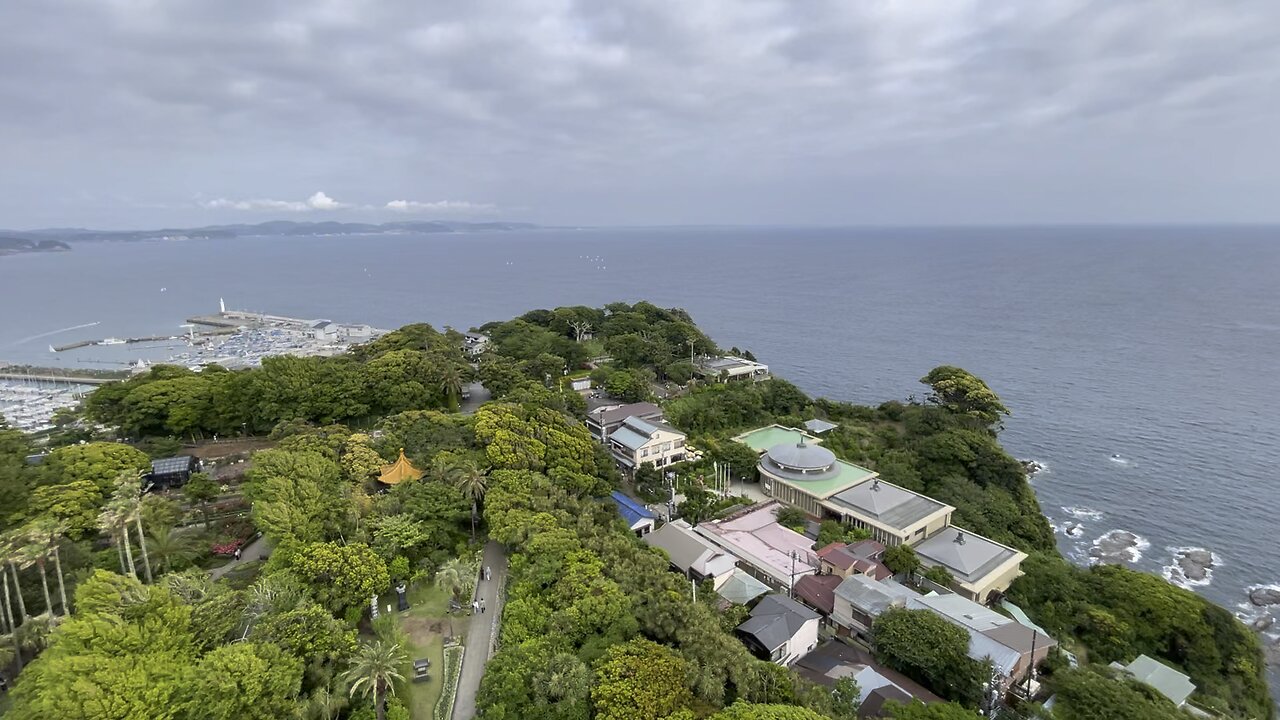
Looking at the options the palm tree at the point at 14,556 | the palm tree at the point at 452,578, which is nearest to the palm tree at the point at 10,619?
the palm tree at the point at 14,556

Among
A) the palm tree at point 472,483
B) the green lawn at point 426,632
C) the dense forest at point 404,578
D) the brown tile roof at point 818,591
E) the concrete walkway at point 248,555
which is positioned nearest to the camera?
the dense forest at point 404,578

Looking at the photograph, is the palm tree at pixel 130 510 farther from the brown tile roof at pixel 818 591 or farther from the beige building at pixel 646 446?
the brown tile roof at pixel 818 591

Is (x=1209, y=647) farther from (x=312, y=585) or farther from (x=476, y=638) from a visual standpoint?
(x=312, y=585)

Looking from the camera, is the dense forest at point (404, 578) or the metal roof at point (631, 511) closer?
the dense forest at point (404, 578)

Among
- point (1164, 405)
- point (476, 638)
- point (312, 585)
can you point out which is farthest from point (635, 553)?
point (1164, 405)

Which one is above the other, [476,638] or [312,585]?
[312,585]

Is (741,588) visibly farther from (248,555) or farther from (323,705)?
(248,555)
